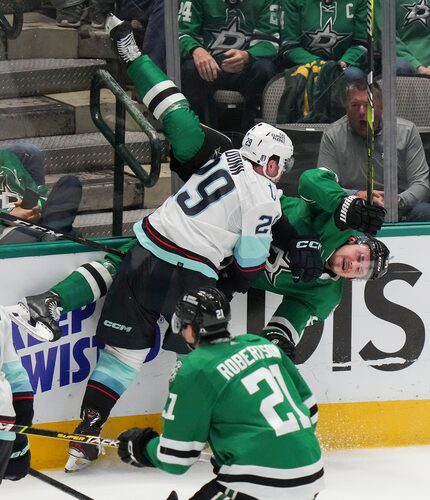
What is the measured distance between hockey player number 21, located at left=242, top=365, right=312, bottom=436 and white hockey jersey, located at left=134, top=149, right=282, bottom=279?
3.45 ft

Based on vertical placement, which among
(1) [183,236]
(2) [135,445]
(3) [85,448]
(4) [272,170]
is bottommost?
(3) [85,448]

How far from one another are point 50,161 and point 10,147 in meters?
0.15

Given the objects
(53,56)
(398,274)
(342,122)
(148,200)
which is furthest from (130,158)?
(398,274)

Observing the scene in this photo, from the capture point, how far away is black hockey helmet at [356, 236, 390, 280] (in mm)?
4586

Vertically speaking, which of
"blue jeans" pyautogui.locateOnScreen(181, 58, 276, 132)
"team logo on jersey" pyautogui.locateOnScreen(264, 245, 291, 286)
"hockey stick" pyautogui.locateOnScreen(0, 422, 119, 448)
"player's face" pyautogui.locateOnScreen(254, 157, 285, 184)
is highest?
"blue jeans" pyautogui.locateOnScreen(181, 58, 276, 132)

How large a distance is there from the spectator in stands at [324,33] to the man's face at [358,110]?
9 cm

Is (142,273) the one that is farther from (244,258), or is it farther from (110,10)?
(110,10)

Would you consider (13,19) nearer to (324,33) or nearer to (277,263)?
(324,33)

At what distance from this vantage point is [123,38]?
445cm

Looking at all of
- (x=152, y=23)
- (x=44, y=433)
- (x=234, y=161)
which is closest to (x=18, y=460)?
(x=44, y=433)

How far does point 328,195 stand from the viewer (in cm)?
458

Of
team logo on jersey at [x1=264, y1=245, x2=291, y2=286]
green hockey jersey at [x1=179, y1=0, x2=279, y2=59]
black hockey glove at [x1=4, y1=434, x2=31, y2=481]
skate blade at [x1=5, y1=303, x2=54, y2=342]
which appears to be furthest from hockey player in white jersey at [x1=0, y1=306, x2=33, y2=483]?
green hockey jersey at [x1=179, y1=0, x2=279, y2=59]

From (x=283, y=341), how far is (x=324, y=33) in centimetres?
115

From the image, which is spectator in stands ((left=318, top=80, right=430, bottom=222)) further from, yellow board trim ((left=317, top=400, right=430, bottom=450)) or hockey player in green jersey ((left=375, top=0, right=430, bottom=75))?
yellow board trim ((left=317, top=400, right=430, bottom=450))
